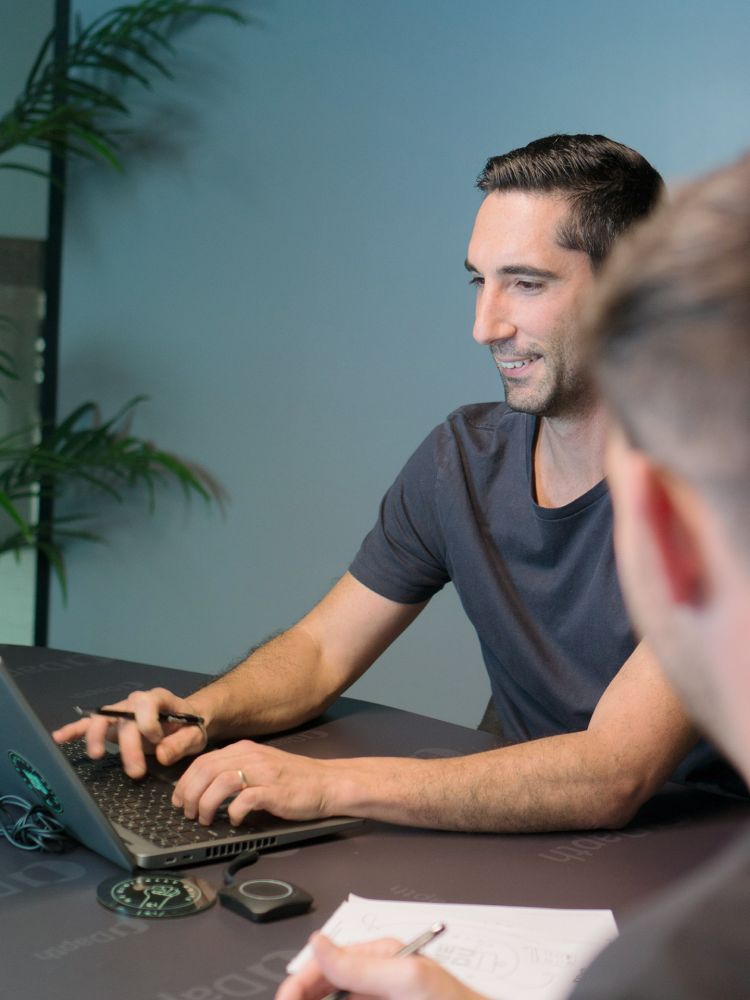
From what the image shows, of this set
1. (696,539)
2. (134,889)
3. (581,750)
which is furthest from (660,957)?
(581,750)

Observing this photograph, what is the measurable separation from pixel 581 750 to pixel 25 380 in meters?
2.98

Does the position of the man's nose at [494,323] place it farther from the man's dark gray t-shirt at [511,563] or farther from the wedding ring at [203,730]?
the wedding ring at [203,730]

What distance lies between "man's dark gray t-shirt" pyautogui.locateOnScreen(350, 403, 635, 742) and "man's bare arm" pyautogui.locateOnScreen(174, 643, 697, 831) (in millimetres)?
339

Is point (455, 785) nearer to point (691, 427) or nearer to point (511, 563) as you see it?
point (511, 563)

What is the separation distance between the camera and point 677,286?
1.41 feet

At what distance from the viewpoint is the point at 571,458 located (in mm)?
1948

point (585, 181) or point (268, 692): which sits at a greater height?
point (585, 181)

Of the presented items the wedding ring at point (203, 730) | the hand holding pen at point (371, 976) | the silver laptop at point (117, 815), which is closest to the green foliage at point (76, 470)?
the wedding ring at point (203, 730)

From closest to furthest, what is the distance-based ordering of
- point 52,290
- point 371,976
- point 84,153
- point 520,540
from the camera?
point 371,976 → point 520,540 → point 84,153 → point 52,290

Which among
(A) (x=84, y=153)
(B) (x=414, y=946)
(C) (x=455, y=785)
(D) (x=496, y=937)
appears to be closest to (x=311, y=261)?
(A) (x=84, y=153)

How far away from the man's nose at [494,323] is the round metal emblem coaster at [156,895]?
1.06m

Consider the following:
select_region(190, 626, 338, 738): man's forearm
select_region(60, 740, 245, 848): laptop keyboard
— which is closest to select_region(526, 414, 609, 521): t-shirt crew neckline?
select_region(190, 626, 338, 738): man's forearm

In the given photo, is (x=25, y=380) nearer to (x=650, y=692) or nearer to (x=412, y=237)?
(x=412, y=237)

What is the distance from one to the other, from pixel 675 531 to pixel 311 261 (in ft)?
10.5
